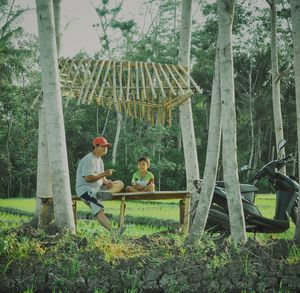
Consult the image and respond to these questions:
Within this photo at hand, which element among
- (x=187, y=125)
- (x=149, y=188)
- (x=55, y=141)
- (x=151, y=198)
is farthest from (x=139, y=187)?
(x=55, y=141)

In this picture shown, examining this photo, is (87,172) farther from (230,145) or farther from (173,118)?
(173,118)

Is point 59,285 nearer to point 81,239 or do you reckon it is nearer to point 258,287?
point 81,239

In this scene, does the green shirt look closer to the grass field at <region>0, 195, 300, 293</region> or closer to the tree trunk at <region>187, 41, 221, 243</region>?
the tree trunk at <region>187, 41, 221, 243</region>

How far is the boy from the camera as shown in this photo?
26.3ft

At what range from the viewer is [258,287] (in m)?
4.39

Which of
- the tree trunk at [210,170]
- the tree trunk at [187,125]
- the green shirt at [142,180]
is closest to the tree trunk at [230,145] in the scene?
the tree trunk at [210,170]

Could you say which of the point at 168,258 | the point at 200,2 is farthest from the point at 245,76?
the point at 168,258

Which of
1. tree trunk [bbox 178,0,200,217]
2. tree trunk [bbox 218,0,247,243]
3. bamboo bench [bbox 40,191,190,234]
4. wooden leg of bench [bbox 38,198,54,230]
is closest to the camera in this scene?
tree trunk [bbox 218,0,247,243]

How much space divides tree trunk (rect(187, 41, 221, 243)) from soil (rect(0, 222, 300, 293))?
0.51 meters

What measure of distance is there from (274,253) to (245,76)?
31.2 m

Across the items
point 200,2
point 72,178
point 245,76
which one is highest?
point 200,2

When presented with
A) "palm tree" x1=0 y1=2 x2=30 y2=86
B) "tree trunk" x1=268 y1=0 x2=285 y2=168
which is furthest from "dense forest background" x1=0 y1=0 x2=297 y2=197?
"tree trunk" x1=268 y1=0 x2=285 y2=168

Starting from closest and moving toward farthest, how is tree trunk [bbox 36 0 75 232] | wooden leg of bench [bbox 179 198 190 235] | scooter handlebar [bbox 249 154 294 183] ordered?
1. tree trunk [bbox 36 0 75 232]
2. scooter handlebar [bbox 249 154 294 183]
3. wooden leg of bench [bbox 179 198 190 235]

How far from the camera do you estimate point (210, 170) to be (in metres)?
5.75
